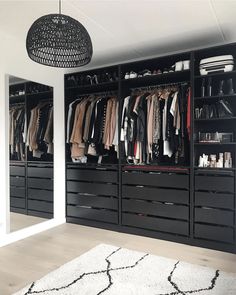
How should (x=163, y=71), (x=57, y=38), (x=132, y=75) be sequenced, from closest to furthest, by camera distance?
1. (x=57, y=38)
2. (x=163, y=71)
3. (x=132, y=75)

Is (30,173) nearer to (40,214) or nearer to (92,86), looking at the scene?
(40,214)

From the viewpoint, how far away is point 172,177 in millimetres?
2771

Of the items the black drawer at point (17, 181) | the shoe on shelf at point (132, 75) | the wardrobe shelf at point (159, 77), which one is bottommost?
the black drawer at point (17, 181)

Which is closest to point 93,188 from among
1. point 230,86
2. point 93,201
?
point 93,201

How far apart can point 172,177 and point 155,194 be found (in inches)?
10.9

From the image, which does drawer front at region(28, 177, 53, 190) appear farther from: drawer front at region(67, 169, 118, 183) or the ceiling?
the ceiling

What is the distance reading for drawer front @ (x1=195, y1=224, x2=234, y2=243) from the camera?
8.23 feet

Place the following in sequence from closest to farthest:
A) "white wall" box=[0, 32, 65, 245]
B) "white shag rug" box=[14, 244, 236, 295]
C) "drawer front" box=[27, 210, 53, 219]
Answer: "white shag rug" box=[14, 244, 236, 295] → "white wall" box=[0, 32, 65, 245] → "drawer front" box=[27, 210, 53, 219]

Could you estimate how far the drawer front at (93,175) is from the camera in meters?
3.12

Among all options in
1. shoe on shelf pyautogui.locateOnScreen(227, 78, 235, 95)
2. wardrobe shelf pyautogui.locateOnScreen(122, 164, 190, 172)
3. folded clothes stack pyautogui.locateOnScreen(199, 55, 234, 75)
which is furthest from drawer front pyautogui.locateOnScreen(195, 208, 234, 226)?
folded clothes stack pyautogui.locateOnScreen(199, 55, 234, 75)

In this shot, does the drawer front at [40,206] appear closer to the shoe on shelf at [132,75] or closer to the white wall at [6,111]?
the white wall at [6,111]

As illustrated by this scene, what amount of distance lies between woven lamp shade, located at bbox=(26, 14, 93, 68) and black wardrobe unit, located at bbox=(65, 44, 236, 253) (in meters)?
1.45

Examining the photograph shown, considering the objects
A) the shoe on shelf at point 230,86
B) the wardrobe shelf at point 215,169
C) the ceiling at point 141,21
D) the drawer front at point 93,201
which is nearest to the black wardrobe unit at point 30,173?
the drawer front at point 93,201

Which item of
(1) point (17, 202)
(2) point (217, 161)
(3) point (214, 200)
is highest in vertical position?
(2) point (217, 161)
